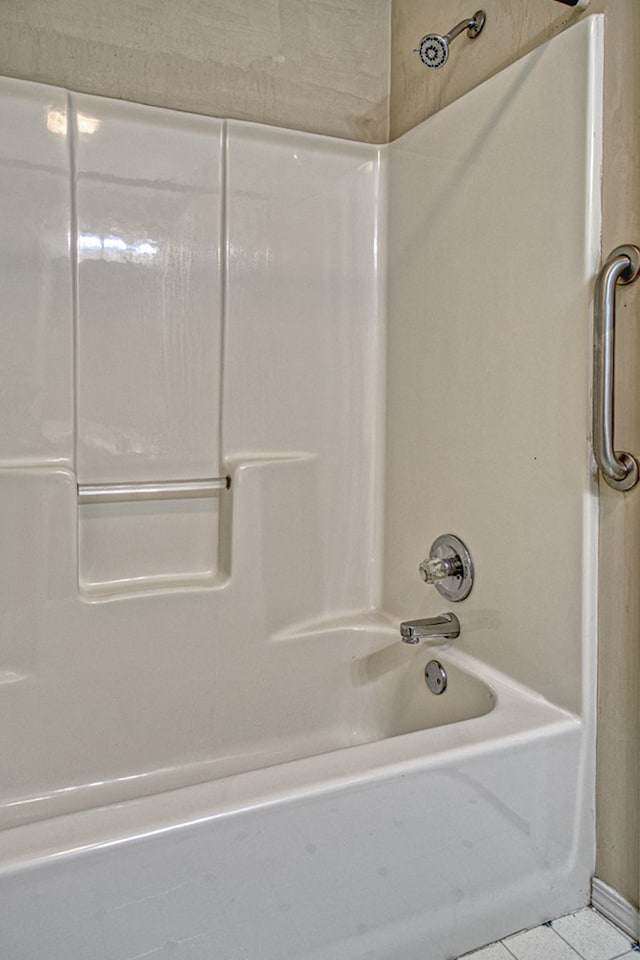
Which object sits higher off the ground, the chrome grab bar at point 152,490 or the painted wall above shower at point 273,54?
the painted wall above shower at point 273,54

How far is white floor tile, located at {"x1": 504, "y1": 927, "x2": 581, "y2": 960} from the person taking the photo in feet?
4.07

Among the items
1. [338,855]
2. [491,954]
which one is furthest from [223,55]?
[491,954]

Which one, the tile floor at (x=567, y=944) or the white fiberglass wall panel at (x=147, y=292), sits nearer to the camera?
the tile floor at (x=567, y=944)

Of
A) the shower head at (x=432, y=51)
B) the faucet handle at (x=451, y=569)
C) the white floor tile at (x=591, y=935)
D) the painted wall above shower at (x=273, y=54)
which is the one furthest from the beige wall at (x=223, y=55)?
the white floor tile at (x=591, y=935)

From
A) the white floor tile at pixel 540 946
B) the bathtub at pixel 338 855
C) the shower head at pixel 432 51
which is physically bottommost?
Result: the white floor tile at pixel 540 946

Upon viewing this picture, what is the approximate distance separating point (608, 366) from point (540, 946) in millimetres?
1008

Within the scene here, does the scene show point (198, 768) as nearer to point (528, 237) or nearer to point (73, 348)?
point (73, 348)

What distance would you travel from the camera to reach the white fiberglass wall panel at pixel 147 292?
167 centimetres

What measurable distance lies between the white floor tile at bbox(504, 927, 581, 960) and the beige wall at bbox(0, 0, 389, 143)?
1877 mm

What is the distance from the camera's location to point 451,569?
165 cm

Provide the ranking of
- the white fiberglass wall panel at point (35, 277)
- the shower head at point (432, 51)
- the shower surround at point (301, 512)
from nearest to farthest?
the shower surround at point (301, 512)
the shower head at point (432, 51)
the white fiberglass wall panel at point (35, 277)

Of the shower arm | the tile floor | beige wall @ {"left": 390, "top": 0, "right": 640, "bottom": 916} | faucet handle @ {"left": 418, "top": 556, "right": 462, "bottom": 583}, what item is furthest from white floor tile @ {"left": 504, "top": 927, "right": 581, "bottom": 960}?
the shower arm

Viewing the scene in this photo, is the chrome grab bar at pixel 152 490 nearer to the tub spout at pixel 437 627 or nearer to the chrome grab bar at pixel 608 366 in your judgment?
the tub spout at pixel 437 627

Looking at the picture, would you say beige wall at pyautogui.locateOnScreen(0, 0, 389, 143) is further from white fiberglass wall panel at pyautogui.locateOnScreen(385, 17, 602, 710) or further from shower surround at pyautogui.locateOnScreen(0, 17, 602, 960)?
white fiberglass wall panel at pyautogui.locateOnScreen(385, 17, 602, 710)
